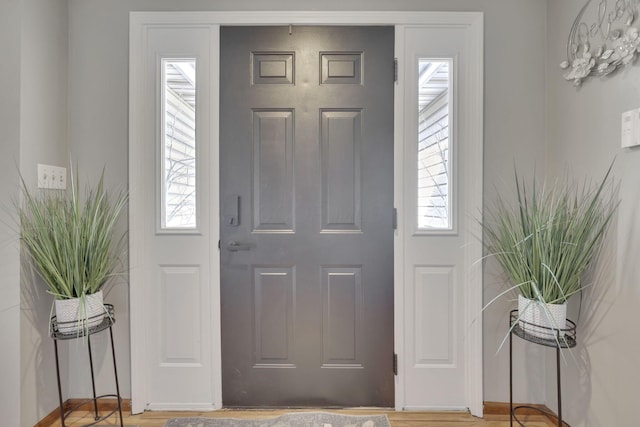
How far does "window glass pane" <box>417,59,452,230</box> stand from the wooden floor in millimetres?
1030

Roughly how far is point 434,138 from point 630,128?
820 millimetres

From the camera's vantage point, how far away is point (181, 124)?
1927 mm

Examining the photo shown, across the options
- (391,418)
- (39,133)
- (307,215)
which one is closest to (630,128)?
(307,215)

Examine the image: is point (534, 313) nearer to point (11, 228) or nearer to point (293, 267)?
point (293, 267)

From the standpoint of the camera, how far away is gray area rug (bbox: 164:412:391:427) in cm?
179

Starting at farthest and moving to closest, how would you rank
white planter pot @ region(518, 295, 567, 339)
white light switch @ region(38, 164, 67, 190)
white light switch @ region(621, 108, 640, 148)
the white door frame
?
the white door frame < white light switch @ region(38, 164, 67, 190) < white planter pot @ region(518, 295, 567, 339) < white light switch @ region(621, 108, 640, 148)

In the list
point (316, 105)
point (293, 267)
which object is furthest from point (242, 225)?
point (316, 105)

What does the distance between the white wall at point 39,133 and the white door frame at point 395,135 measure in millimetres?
374

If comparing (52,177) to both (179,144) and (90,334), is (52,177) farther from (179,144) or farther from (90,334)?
(90,334)

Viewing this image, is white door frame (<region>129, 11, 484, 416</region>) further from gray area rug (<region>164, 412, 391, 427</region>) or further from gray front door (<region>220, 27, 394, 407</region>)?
gray area rug (<region>164, 412, 391, 427</region>)

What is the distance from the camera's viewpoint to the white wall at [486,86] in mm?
1902

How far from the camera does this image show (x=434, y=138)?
1.93 meters

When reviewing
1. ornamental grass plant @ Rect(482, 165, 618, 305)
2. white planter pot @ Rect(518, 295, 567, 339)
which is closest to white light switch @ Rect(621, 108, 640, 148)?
ornamental grass plant @ Rect(482, 165, 618, 305)

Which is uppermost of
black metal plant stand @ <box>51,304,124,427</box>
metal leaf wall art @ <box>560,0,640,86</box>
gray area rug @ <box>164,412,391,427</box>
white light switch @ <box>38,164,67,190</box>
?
metal leaf wall art @ <box>560,0,640,86</box>
